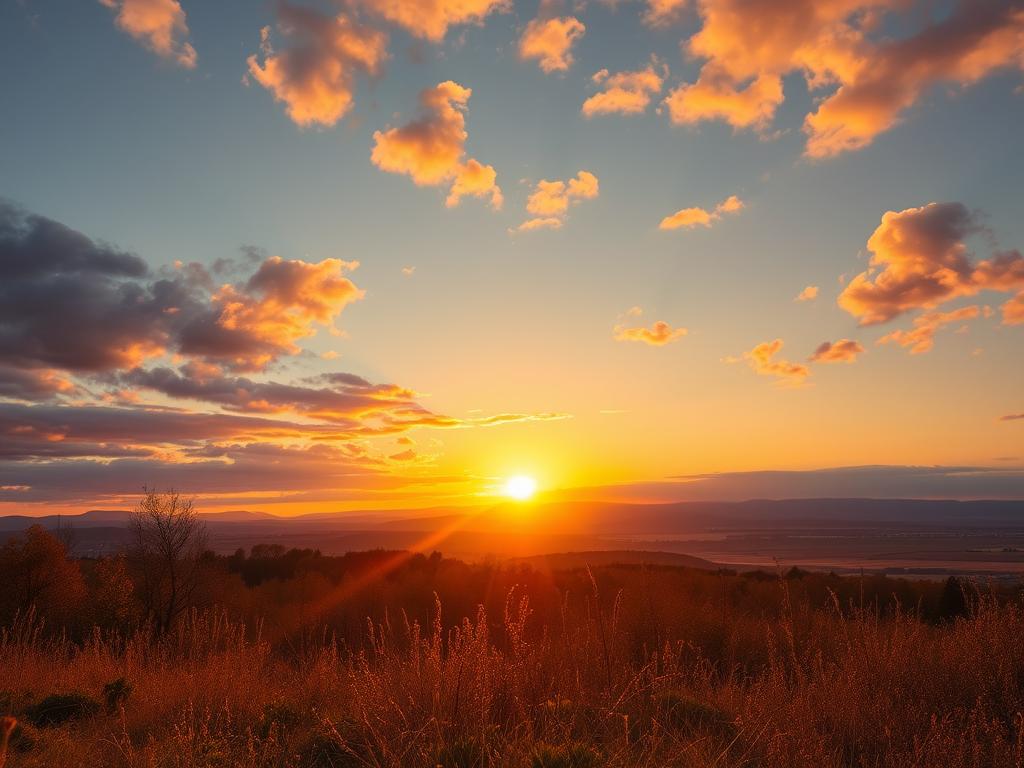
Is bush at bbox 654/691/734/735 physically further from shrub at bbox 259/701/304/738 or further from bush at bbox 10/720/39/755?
bush at bbox 10/720/39/755

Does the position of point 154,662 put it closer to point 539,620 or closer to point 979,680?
point 979,680

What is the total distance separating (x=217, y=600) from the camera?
4241 centimetres

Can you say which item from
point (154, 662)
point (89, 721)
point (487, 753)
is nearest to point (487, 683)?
point (487, 753)

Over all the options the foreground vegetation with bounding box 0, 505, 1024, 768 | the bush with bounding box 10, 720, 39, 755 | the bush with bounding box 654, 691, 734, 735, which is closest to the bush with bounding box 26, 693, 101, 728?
the foreground vegetation with bounding box 0, 505, 1024, 768

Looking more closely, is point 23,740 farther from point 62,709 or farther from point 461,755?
point 461,755

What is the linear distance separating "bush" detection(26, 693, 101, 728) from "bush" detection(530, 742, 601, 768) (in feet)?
20.0

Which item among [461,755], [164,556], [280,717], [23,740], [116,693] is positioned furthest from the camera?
[164,556]

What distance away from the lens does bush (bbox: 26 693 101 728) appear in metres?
7.54

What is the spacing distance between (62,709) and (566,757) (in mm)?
6724

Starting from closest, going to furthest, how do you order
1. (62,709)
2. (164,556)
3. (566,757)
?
(566,757)
(62,709)
(164,556)

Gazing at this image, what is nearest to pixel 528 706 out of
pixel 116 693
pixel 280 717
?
pixel 280 717

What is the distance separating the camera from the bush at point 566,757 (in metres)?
4.38

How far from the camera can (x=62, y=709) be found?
307 inches

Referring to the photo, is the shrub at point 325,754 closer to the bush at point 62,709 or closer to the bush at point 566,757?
the bush at point 566,757
